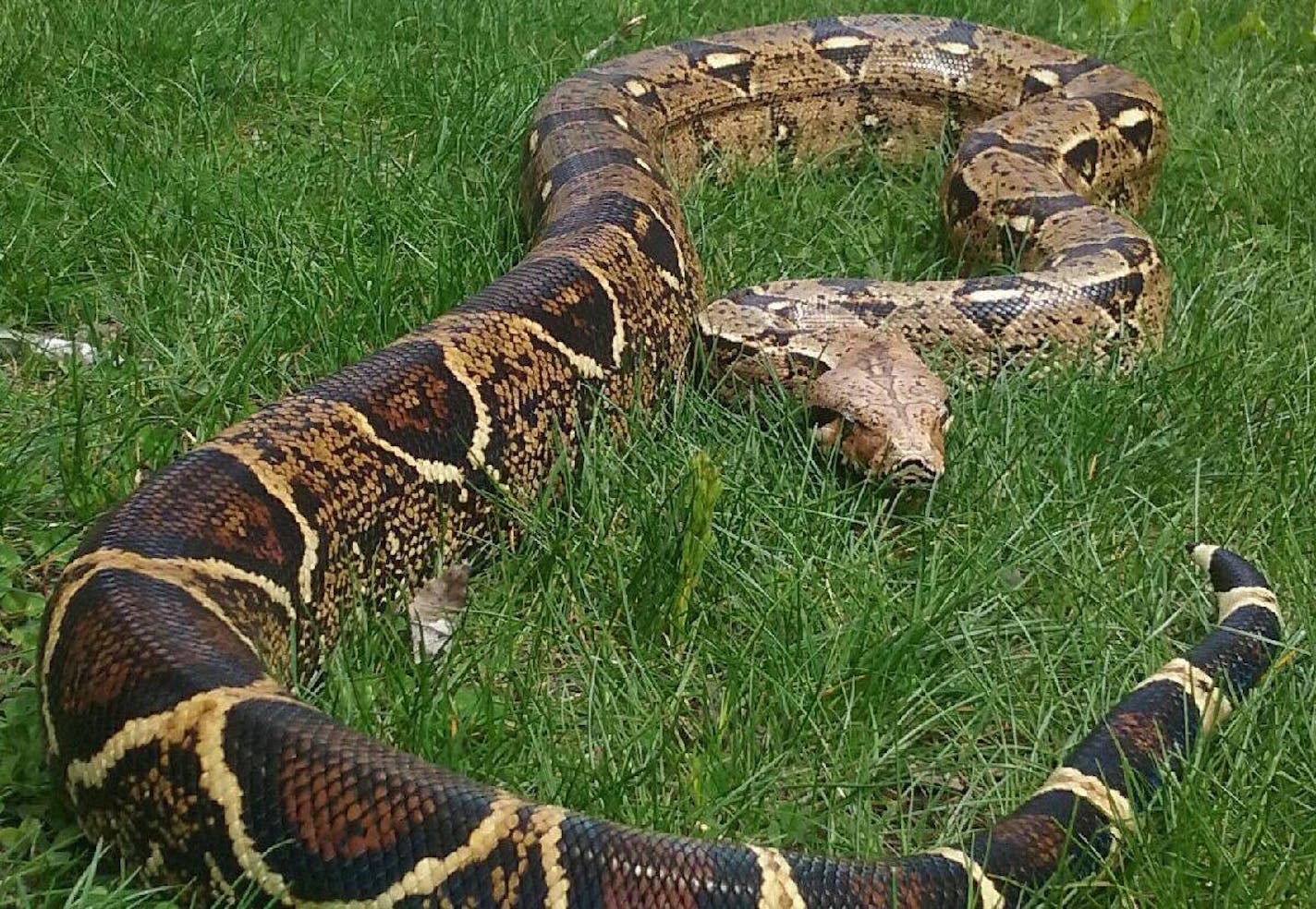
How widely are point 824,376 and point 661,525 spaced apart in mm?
1313

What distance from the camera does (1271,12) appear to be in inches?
431

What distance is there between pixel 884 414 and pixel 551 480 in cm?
123

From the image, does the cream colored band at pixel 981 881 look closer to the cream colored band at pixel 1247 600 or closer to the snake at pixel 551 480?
the snake at pixel 551 480

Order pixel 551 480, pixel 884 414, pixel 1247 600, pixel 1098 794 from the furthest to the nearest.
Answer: pixel 884 414
pixel 551 480
pixel 1247 600
pixel 1098 794

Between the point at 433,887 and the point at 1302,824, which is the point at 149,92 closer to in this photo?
the point at 433,887

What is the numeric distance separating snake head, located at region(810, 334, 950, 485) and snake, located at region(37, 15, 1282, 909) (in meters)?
0.02

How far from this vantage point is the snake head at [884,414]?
189 inches

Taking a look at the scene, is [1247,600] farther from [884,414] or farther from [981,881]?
[981,881]

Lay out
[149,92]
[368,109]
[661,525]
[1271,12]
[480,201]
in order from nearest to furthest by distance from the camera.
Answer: [661,525]
[480,201]
[149,92]
[368,109]
[1271,12]

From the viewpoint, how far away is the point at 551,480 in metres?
4.74

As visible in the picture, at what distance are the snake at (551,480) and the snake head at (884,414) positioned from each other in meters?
0.02

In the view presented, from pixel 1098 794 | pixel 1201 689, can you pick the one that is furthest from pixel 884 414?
pixel 1098 794

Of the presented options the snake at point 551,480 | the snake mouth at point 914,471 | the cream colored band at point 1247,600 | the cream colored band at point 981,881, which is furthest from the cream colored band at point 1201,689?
the snake mouth at point 914,471

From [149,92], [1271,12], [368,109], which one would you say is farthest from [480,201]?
[1271,12]
